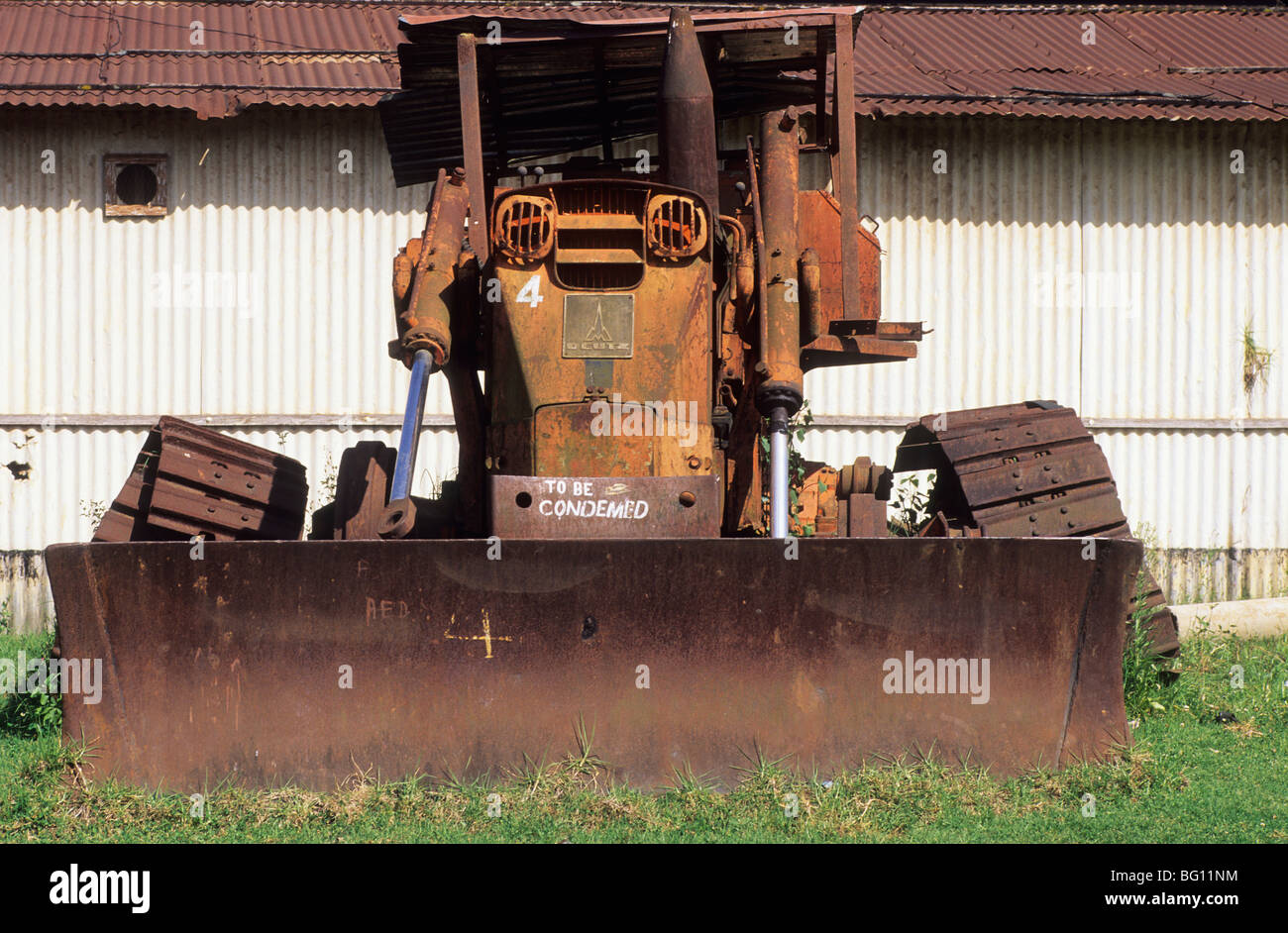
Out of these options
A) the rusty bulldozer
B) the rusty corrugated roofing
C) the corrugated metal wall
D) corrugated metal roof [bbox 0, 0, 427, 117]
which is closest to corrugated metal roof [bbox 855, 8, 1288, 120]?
the rusty corrugated roofing

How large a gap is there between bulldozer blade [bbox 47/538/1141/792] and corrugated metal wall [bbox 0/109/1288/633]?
19.7 feet

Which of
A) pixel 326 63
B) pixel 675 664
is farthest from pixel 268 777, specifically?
pixel 326 63

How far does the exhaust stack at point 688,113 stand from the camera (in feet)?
20.7

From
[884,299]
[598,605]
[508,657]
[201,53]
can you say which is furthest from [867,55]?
[508,657]

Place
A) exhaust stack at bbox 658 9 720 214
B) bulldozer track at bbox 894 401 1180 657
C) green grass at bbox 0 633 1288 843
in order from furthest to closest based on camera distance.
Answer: bulldozer track at bbox 894 401 1180 657 → exhaust stack at bbox 658 9 720 214 → green grass at bbox 0 633 1288 843

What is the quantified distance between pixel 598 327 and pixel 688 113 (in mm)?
1346

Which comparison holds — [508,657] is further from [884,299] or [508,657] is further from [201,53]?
[201,53]

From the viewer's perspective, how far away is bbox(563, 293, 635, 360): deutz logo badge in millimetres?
5656

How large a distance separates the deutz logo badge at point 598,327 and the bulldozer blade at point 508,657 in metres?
0.93

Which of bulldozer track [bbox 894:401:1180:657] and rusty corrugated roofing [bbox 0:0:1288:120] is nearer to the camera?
bulldozer track [bbox 894:401:1180:657]

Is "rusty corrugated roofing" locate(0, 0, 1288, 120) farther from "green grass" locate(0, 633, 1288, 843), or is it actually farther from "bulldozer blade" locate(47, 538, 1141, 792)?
"green grass" locate(0, 633, 1288, 843)

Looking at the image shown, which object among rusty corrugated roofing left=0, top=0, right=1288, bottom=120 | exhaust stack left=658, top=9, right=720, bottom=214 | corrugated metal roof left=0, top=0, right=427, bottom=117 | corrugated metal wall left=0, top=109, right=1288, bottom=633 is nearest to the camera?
exhaust stack left=658, top=9, right=720, bottom=214

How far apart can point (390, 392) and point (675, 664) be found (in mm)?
6688

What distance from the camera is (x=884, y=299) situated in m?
11.6
